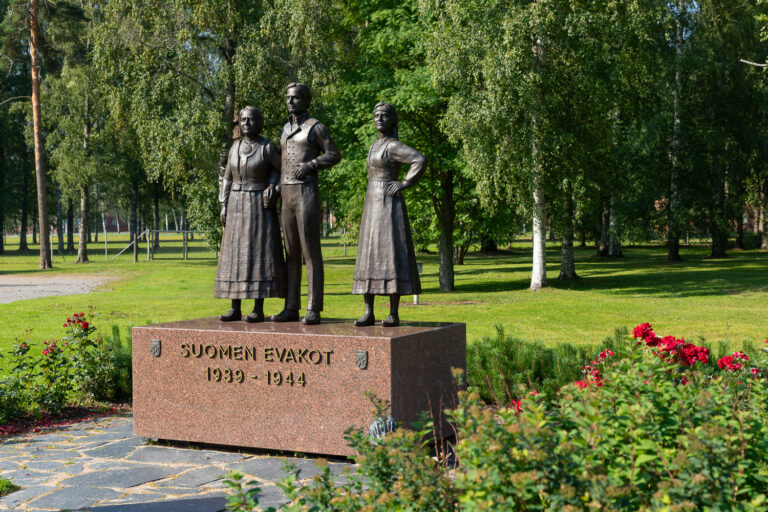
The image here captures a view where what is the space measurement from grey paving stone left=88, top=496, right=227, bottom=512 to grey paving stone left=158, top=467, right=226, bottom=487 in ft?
1.58

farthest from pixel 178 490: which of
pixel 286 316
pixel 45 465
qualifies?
pixel 286 316

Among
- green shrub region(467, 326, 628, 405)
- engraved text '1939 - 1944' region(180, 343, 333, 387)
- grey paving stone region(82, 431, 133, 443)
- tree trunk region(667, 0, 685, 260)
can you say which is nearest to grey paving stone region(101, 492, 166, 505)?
A: engraved text '1939 - 1944' region(180, 343, 333, 387)

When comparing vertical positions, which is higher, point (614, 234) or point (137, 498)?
point (614, 234)

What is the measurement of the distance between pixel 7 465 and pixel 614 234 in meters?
32.5

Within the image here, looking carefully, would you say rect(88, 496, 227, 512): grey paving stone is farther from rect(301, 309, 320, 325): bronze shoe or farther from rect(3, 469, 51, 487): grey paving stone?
rect(301, 309, 320, 325): bronze shoe

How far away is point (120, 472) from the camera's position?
6.32 metres

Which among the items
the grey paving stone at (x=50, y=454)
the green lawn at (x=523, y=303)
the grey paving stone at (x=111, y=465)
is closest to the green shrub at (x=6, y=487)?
the grey paving stone at (x=111, y=465)

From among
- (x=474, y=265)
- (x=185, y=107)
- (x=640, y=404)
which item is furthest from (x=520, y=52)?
→ (x=474, y=265)

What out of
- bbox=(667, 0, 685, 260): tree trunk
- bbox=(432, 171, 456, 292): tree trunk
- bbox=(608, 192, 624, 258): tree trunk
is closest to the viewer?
bbox=(432, 171, 456, 292): tree trunk

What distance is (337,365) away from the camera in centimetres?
666

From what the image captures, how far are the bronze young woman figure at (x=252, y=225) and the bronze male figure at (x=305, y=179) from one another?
159mm

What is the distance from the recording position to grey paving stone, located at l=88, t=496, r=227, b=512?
5266mm

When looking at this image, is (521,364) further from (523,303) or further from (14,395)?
(523,303)

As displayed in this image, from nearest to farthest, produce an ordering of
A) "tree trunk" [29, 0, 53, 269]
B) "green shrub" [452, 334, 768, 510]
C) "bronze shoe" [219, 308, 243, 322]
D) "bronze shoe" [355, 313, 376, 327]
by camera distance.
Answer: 1. "green shrub" [452, 334, 768, 510]
2. "bronze shoe" [355, 313, 376, 327]
3. "bronze shoe" [219, 308, 243, 322]
4. "tree trunk" [29, 0, 53, 269]
